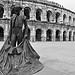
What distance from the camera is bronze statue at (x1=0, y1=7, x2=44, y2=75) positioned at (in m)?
3.34

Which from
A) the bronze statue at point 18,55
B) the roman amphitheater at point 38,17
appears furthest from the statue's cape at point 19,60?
the roman amphitheater at point 38,17

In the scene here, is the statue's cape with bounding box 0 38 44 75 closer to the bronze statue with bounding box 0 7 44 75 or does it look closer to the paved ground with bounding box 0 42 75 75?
the bronze statue with bounding box 0 7 44 75

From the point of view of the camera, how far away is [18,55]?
3.69 m

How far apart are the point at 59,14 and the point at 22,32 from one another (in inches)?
892

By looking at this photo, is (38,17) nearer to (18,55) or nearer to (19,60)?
(18,55)

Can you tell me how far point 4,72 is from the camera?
127 inches

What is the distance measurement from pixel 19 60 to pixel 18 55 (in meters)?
0.19

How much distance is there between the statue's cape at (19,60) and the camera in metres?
3.31

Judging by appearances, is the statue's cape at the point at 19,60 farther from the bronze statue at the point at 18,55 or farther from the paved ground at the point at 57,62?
the paved ground at the point at 57,62

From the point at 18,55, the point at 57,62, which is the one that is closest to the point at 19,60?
the point at 18,55

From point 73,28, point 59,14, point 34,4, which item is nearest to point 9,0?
point 34,4

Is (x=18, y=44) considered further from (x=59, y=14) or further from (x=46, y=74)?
(x=59, y=14)

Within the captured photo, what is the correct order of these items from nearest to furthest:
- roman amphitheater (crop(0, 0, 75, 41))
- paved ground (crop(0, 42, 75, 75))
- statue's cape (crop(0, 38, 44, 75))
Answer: statue's cape (crop(0, 38, 44, 75)) < paved ground (crop(0, 42, 75, 75)) < roman amphitheater (crop(0, 0, 75, 41))

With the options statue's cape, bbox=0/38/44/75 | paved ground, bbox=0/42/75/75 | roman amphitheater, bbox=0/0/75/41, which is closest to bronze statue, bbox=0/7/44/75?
statue's cape, bbox=0/38/44/75
